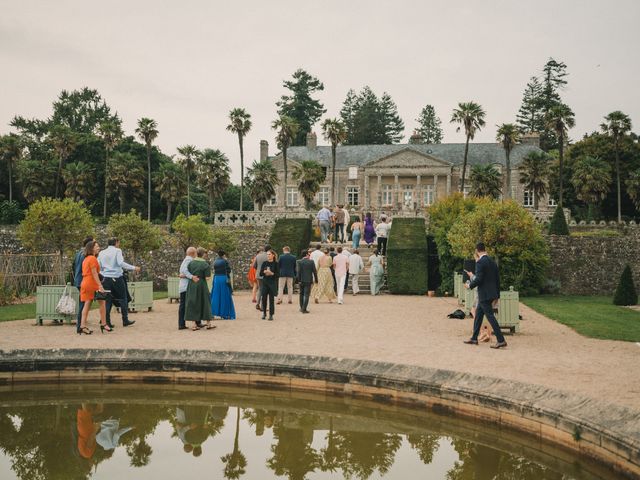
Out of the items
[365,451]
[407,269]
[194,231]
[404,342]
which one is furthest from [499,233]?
[365,451]

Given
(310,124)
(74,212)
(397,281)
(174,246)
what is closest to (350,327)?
(397,281)

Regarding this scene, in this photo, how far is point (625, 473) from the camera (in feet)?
16.5

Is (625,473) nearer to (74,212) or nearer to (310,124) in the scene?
(74,212)

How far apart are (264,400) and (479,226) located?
39.9 ft

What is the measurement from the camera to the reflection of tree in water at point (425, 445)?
5.85 meters

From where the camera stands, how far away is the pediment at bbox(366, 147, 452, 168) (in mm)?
61781

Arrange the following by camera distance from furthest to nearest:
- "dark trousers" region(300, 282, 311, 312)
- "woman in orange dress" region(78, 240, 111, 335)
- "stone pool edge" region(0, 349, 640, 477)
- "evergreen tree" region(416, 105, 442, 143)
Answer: "evergreen tree" region(416, 105, 442, 143) → "dark trousers" region(300, 282, 311, 312) → "woman in orange dress" region(78, 240, 111, 335) → "stone pool edge" region(0, 349, 640, 477)

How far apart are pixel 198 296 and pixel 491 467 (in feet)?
24.0

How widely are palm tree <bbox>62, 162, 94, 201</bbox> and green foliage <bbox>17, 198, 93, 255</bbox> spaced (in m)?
35.4

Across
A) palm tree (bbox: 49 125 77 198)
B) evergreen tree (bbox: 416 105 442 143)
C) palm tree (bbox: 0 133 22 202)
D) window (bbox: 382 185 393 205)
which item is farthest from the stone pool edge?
evergreen tree (bbox: 416 105 442 143)

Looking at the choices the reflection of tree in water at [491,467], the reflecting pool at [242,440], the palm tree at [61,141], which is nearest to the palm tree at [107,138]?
the palm tree at [61,141]

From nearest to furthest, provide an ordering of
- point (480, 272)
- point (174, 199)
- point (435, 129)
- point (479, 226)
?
point (480, 272) < point (479, 226) < point (174, 199) < point (435, 129)

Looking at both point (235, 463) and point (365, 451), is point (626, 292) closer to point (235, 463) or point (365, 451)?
point (365, 451)

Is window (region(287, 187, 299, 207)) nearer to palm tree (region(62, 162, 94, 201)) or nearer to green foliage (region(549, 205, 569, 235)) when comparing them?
palm tree (region(62, 162, 94, 201))
